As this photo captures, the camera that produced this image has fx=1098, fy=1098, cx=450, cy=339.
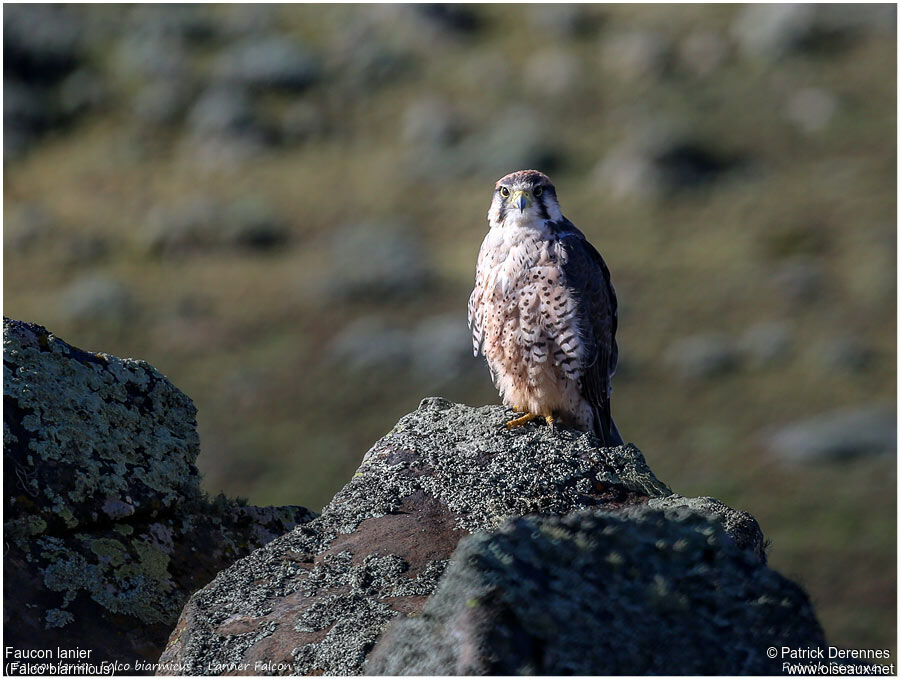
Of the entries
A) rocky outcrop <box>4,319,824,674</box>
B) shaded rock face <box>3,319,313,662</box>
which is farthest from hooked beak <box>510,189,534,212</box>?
shaded rock face <box>3,319,313,662</box>

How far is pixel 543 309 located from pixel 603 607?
12.2 feet

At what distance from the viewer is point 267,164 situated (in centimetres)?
3978

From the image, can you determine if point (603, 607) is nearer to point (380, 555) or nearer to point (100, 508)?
point (380, 555)

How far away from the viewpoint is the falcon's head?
7.15m

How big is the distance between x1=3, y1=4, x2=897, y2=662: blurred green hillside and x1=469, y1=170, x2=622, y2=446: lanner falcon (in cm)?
1119

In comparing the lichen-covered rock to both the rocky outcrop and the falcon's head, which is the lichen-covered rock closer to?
the rocky outcrop

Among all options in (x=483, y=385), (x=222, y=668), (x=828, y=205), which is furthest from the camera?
(x=828, y=205)

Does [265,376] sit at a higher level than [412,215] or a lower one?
lower

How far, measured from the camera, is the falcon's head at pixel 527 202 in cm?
715

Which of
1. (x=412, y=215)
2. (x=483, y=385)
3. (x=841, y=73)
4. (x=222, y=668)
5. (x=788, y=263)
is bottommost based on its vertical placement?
(x=222, y=668)

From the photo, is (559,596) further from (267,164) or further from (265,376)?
(267,164)

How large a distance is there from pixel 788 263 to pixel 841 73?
15.3 meters

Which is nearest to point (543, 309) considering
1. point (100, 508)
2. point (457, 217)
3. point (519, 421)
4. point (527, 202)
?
point (527, 202)

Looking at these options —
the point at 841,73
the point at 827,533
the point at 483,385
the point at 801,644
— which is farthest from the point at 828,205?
the point at 801,644
